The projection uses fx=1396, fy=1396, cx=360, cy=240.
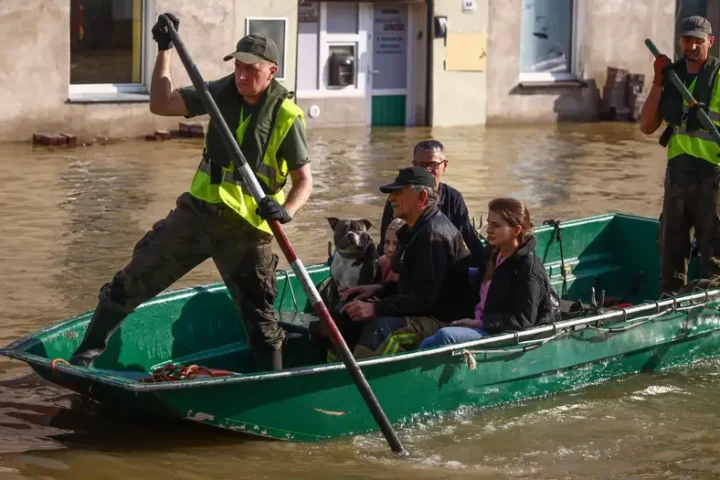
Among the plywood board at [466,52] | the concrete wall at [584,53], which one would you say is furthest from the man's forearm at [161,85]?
the concrete wall at [584,53]

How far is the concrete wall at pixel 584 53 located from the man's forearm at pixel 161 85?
50.2ft

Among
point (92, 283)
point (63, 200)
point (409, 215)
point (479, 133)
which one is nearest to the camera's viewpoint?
point (409, 215)

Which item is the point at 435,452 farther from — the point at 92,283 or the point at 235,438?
the point at 92,283

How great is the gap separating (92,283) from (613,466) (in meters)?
5.06

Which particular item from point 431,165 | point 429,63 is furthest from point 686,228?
point 429,63

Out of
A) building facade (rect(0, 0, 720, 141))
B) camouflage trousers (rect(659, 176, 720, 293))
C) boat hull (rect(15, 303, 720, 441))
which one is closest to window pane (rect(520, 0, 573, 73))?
building facade (rect(0, 0, 720, 141))

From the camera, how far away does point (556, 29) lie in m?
23.1

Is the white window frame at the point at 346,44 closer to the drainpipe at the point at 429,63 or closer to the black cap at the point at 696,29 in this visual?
the drainpipe at the point at 429,63

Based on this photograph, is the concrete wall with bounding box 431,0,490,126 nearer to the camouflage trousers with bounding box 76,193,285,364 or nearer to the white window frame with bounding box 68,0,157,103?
the white window frame with bounding box 68,0,157,103

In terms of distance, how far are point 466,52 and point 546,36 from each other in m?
1.91

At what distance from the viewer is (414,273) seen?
780 centimetres

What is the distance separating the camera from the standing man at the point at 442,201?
342 inches

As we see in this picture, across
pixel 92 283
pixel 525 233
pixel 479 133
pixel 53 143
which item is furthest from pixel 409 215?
pixel 479 133

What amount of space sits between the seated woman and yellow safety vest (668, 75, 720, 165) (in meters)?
1.96
